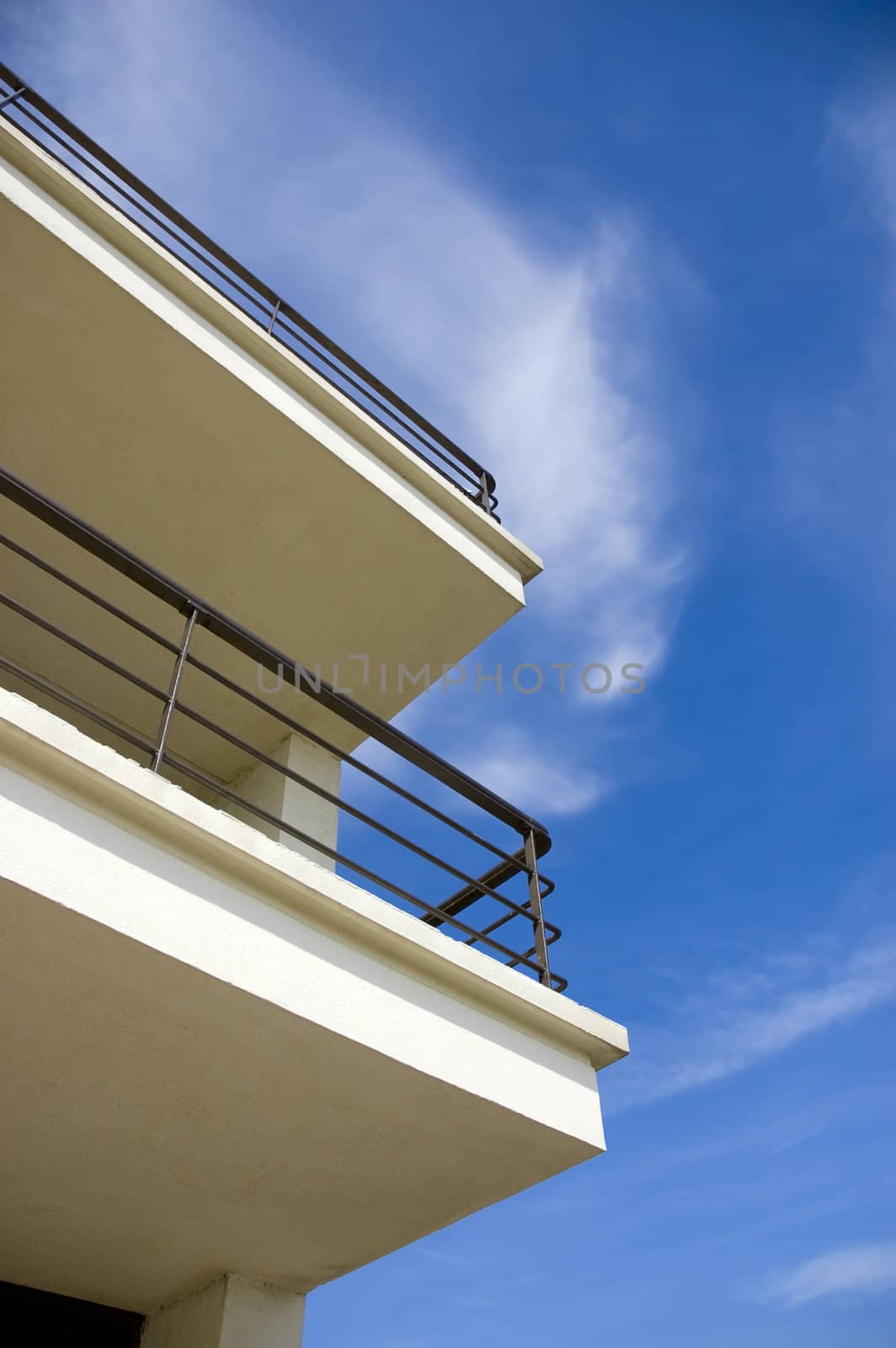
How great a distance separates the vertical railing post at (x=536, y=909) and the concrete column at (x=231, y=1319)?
2.08 metres

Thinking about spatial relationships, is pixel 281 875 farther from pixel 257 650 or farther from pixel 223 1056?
pixel 257 650

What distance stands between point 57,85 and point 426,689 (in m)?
4.92

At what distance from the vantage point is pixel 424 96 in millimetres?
8047

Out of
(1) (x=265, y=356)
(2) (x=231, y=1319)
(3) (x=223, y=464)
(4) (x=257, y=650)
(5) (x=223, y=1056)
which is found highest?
(1) (x=265, y=356)

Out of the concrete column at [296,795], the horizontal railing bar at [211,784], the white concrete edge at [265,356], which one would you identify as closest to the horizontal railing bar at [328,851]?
the horizontal railing bar at [211,784]

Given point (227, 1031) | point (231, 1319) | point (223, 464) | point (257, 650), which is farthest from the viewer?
point (223, 464)

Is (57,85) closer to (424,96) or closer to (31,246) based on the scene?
(31,246)

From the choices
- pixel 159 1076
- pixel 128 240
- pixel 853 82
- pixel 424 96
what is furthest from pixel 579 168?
pixel 159 1076

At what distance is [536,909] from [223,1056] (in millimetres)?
1590

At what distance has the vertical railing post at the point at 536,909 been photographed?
12.7ft

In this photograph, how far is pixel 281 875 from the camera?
304 cm

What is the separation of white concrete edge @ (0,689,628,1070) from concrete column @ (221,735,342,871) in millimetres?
1555

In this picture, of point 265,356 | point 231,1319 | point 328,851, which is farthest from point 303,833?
point 265,356

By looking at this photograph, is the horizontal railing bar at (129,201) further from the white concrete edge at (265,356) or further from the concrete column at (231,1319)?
the concrete column at (231,1319)
